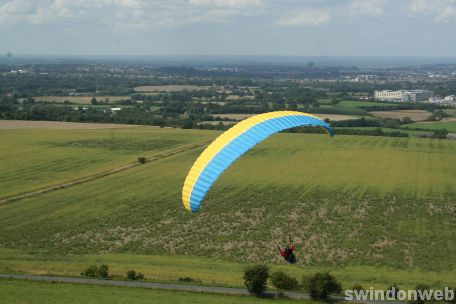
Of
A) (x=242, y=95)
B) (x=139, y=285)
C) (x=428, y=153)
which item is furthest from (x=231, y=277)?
(x=242, y=95)

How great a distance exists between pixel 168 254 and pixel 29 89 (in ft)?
437

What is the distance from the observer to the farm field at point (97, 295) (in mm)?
21656

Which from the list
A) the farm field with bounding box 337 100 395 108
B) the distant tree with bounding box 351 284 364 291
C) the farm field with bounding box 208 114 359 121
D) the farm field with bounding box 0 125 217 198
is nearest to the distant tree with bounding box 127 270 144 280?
the distant tree with bounding box 351 284 364 291

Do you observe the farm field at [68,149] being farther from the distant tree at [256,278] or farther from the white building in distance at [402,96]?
the white building in distance at [402,96]

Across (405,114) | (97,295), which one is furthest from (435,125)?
(97,295)

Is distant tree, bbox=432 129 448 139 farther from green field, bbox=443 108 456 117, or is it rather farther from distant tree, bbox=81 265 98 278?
distant tree, bbox=81 265 98 278

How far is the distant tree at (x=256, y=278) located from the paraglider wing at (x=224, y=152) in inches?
267

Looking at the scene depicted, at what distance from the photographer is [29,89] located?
151 metres

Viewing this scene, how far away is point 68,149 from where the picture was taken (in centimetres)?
6038

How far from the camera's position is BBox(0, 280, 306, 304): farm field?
2166cm

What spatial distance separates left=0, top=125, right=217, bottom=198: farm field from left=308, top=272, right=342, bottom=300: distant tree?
25189 mm

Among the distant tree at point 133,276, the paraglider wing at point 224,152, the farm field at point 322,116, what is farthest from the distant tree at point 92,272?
the farm field at point 322,116

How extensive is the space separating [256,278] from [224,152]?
744 centimetres

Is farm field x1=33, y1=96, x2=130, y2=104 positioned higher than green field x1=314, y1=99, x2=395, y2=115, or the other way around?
green field x1=314, y1=99, x2=395, y2=115
